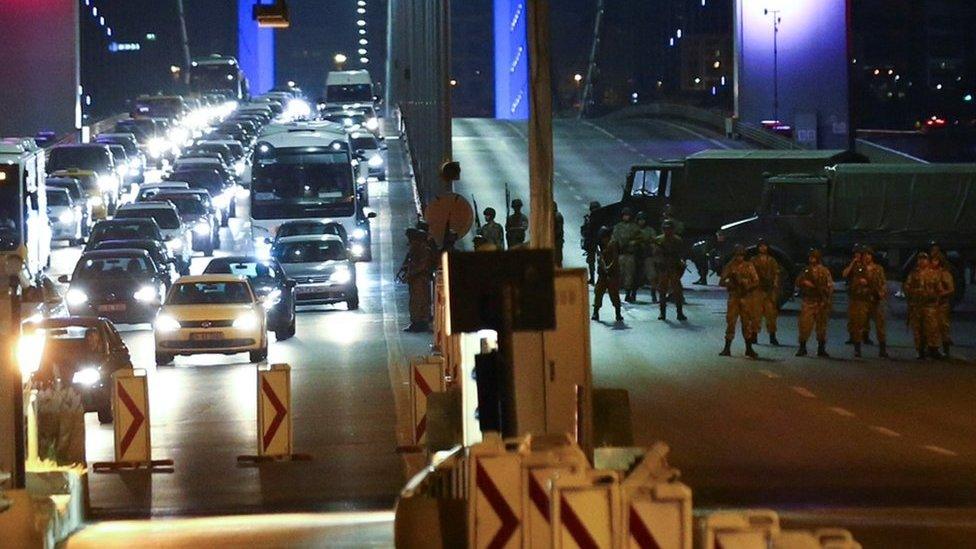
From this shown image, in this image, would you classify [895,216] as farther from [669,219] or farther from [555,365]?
[555,365]

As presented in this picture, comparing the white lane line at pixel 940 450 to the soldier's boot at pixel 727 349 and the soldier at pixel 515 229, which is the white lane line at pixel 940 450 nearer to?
the soldier's boot at pixel 727 349

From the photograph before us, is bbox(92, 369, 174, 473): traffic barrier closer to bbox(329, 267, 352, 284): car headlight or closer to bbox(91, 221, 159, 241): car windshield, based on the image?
bbox(329, 267, 352, 284): car headlight

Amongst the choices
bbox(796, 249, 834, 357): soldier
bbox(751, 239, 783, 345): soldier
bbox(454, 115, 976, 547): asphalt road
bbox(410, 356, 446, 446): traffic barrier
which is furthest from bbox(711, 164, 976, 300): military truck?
bbox(410, 356, 446, 446): traffic barrier

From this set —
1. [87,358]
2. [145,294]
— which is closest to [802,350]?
[87,358]

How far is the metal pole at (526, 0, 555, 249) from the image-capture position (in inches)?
733

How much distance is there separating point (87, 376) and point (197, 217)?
1022 inches

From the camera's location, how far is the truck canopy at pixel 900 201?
3681 cm

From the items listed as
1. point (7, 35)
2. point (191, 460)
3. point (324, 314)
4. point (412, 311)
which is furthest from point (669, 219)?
point (7, 35)

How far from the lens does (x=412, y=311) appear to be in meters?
34.2

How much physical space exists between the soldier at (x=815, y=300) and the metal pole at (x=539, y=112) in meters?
10.7

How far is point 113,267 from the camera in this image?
35.9 meters

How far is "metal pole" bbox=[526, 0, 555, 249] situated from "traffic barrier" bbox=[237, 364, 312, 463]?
3099 millimetres

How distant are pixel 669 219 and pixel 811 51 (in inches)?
1350

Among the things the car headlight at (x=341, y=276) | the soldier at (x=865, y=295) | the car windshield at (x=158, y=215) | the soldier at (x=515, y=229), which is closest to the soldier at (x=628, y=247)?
the soldier at (x=515, y=229)
